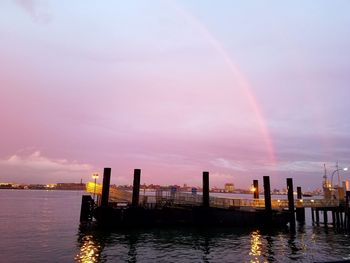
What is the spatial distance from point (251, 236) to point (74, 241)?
75.6 ft

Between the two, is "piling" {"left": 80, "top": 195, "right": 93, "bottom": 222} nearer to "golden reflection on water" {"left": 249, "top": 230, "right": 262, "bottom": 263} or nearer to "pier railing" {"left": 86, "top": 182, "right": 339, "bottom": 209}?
"pier railing" {"left": 86, "top": 182, "right": 339, "bottom": 209}

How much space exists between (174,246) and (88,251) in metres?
9.21

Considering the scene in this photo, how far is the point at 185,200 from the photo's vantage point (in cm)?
5150

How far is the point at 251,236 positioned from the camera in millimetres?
45812

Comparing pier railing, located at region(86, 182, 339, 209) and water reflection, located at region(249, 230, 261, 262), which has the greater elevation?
pier railing, located at region(86, 182, 339, 209)

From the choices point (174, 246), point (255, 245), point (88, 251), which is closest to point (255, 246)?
point (255, 245)

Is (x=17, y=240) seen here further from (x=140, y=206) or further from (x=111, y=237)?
(x=140, y=206)

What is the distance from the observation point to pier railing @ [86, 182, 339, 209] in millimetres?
50312

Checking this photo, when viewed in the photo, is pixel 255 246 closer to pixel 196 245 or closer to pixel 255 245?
pixel 255 245

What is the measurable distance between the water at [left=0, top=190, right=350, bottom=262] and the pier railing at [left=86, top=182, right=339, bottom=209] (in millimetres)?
4663

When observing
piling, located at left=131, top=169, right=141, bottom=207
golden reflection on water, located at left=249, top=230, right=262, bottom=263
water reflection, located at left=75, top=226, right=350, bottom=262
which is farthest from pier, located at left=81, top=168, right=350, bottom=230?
golden reflection on water, located at left=249, top=230, right=262, bottom=263

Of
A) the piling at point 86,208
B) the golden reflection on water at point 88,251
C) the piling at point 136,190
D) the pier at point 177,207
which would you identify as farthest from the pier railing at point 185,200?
the golden reflection on water at point 88,251

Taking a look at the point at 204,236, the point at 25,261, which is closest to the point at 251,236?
the point at 204,236

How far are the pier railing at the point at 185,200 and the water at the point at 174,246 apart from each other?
15.3ft
